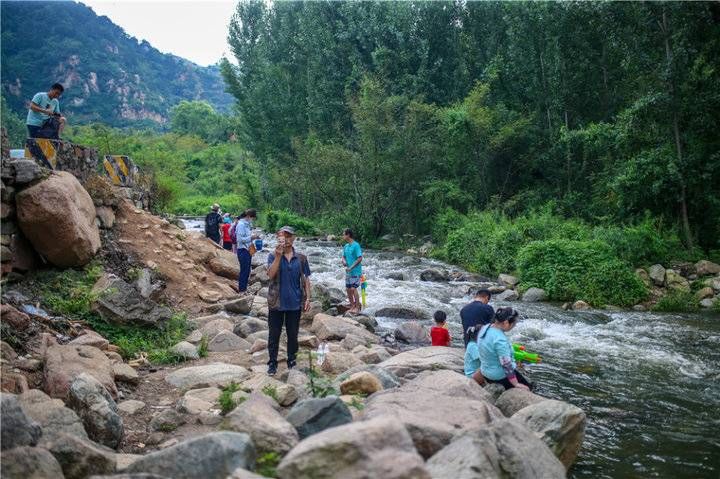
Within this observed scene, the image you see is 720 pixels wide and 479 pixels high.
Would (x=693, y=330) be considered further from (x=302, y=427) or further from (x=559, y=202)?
(x=559, y=202)

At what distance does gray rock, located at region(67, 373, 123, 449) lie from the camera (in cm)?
478

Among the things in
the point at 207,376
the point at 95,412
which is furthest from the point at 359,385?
the point at 95,412

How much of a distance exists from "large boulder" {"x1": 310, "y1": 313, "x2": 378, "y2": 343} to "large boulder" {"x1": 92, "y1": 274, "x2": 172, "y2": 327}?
96.0 inches

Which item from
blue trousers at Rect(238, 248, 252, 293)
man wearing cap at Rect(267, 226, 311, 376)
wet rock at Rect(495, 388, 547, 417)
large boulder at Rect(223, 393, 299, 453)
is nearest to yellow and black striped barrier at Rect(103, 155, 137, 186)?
blue trousers at Rect(238, 248, 252, 293)

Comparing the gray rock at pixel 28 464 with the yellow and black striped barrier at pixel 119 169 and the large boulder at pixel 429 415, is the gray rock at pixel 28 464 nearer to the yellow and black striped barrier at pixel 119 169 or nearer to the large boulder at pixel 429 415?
the large boulder at pixel 429 415

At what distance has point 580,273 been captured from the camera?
51.4 feet

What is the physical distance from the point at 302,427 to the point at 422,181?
24.4 meters

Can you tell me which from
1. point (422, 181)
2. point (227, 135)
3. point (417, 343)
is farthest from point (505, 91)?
point (227, 135)

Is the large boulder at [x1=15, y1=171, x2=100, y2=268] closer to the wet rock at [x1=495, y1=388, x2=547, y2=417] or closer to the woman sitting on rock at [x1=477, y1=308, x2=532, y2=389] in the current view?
the woman sitting on rock at [x1=477, y1=308, x2=532, y2=389]

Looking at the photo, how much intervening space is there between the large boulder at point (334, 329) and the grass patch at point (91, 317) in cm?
222

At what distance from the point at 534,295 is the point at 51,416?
43.5 feet

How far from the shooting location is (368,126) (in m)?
27.2

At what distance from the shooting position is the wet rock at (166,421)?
5.35 meters

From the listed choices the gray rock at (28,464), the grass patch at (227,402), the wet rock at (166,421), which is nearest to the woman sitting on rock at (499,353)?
the grass patch at (227,402)
